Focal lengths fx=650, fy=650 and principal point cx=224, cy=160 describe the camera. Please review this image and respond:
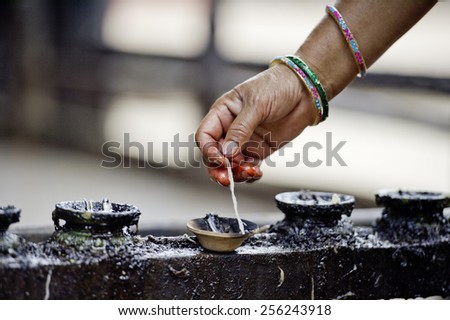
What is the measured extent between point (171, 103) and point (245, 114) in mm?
7457

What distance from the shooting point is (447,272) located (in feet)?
7.67

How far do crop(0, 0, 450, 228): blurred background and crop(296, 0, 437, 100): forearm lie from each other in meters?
1.14

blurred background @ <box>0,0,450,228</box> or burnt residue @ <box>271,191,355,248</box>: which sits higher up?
blurred background @ <box>0,0,450,228</box>

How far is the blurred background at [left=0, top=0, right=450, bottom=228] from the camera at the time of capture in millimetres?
6137

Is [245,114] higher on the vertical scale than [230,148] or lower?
higher

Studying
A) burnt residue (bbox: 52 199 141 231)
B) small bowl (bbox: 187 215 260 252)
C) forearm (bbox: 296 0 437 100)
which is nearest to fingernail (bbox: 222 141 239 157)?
small bowl (bbox: 187 215 260 252)

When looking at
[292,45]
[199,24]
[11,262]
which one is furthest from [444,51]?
[11,262]

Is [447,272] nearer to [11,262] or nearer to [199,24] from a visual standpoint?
[11,262]

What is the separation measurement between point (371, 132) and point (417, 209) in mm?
4673

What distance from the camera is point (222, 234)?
1.94 m

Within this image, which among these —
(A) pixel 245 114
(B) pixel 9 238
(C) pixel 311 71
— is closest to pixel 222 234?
(A) pixel 245 114

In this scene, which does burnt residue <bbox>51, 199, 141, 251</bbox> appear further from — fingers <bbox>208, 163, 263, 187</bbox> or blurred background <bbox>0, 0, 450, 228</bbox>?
blurred background <bbox>0, 0, 450, 228</bbox>

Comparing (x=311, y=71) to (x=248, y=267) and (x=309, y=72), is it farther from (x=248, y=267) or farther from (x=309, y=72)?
(x=248, y=267)

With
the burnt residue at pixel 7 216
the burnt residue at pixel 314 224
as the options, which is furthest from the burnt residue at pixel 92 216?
the burnt residue at pixel 314 224
